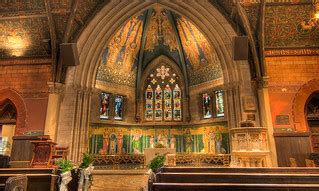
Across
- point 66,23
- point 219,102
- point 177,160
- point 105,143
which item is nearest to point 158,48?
point 219,102

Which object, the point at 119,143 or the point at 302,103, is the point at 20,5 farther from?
the point at 302,103

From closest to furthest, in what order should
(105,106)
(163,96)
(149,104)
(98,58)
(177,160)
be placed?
(98,58)
(177,160)
(105,106)
(149,104)
(163,96)

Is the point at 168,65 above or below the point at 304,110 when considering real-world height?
above

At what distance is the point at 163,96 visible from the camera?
733 inches

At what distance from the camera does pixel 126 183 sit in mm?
8102

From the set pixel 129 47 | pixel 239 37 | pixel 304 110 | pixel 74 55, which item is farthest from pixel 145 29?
pixel 304 110

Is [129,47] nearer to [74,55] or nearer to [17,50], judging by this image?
[74,55]

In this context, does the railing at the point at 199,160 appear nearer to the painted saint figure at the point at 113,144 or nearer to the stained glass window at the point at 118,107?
the painted saint figure at the point at 113,144

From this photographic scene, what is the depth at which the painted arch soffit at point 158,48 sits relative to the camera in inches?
622

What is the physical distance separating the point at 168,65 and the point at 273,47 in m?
9.09

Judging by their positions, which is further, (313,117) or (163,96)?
(163,96)

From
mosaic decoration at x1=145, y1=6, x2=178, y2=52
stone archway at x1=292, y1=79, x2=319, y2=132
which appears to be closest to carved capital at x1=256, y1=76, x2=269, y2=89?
stone archway at x1=292, y1=79, x2=319, y2=132

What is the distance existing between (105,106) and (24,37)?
23.4 ft

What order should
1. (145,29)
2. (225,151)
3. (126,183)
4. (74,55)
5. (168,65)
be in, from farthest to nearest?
(168,65) → (145,29) → (225,151) → (74,55) → (126,183)
